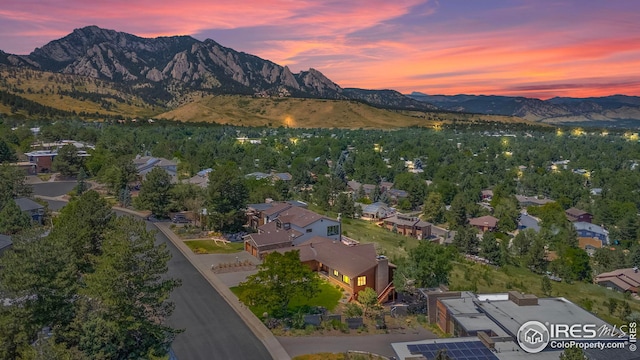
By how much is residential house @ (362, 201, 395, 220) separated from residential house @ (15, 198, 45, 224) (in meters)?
46.2

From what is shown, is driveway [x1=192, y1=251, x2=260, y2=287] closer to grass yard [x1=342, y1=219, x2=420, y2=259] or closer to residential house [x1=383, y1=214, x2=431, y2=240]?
grass yard [x1=342, y1=219, x2=420, y2=259]

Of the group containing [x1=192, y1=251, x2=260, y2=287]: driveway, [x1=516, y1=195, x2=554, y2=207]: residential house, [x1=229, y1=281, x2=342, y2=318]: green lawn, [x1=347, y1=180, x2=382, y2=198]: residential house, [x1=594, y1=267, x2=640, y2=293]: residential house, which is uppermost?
[x1=192, y1=251, x2=260, y2=287]: driveway

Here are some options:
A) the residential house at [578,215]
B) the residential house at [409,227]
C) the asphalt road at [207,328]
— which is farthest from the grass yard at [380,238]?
the residential house at [578,215]

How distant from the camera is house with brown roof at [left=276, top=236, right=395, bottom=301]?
3809cm

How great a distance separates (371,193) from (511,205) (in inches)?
1019

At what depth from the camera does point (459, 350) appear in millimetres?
24891

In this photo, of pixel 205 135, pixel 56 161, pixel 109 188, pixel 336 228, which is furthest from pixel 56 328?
pixel 205 135

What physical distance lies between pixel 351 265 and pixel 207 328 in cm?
1347

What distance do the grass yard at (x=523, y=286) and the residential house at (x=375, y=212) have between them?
25.3 m

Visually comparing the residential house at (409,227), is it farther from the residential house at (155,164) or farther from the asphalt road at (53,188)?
the asphalt road at (53,188)

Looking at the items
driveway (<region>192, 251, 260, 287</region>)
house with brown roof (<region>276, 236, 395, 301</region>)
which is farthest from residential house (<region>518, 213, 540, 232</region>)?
driveway (<region>192, 251, 260, 287</region>)

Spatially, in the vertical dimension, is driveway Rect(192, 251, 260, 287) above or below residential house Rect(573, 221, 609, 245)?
above

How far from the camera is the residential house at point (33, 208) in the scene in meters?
53.8

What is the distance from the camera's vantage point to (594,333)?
2672 cm
